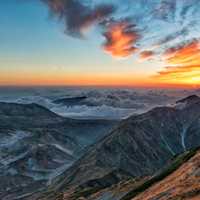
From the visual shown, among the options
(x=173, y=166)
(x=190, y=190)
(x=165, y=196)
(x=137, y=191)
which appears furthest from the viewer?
(x=173, y=166)

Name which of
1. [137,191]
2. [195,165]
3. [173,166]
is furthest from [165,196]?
[173,166]

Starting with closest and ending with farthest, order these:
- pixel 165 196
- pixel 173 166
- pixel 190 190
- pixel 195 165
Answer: pixel 190 190, pixel 165 196, pixel 195 165, pixel 173 166

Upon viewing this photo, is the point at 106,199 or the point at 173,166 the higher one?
the point at 173,166

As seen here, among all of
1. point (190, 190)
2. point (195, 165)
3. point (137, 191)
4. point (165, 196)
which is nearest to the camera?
point (190, 190)

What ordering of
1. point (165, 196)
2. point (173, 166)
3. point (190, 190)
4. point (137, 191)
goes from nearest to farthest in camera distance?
point (190, 190) → point (165, 196) → point (137, 191) → point (173, 166)

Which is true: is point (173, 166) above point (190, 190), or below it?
below

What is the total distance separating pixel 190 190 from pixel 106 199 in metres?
83.9

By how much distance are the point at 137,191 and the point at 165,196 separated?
5090 centimetres

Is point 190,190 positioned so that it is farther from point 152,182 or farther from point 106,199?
point 106,199

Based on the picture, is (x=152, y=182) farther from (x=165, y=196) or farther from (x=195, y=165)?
(x=165, y=196)

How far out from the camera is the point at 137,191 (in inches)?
5743

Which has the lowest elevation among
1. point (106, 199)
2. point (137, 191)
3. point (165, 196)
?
point (106, 199)

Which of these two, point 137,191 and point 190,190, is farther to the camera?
point 137,191

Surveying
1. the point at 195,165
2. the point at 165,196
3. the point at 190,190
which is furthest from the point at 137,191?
the point at 190,190
